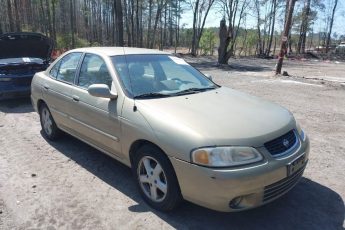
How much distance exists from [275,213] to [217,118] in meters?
1.17

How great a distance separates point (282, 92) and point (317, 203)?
7.78 meters

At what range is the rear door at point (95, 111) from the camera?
4.00 meters

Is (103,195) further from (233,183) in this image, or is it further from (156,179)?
(233,183)

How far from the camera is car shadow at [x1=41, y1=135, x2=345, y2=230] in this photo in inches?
133

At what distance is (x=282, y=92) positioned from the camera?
36.5 ft

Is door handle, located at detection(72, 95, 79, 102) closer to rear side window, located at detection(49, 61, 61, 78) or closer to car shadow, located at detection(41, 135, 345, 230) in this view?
rear side window, located at detection(49, 61, 61, 78)

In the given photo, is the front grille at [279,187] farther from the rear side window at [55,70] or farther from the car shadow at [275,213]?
the rear side window at [55,70]

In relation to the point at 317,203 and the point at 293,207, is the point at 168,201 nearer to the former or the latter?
the point at 293,207

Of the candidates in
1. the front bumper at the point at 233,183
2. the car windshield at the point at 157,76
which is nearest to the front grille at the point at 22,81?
the car windshield at the point at 157,76

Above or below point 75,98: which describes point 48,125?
below

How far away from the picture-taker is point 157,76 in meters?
4.38

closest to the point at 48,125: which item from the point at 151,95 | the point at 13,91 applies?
the point at 151,95

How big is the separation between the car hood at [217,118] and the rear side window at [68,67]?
→ 5.47 feet

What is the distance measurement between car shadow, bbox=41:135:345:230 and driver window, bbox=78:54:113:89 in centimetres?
125
